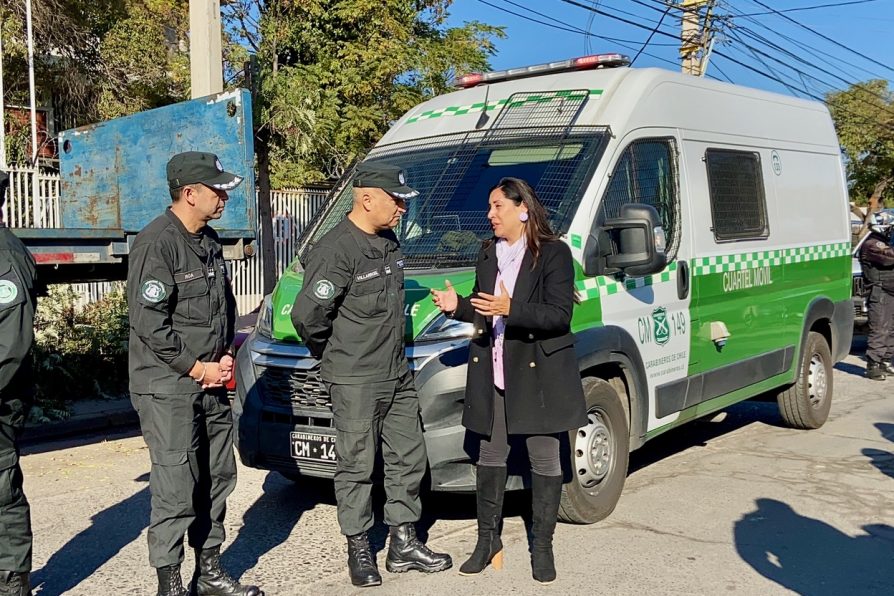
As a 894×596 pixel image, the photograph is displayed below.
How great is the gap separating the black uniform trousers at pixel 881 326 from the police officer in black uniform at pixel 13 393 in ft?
31.3

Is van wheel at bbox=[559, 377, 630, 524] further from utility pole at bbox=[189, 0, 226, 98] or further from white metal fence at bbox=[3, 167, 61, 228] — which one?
white metal fence at bbox=[3, 167, 61, 228]

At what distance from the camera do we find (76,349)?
9438 mm

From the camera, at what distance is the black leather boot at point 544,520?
4.38 meters

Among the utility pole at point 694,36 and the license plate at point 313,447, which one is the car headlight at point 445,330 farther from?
the utility pole at point 694,36

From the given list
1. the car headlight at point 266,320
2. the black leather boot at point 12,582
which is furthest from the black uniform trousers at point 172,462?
the car headlight at point 266,320

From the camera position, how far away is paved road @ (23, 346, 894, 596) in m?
4.45

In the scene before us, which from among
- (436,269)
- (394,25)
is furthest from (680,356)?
(394,25)

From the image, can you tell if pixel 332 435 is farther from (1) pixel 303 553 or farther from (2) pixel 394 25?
(2) pixel 394 25

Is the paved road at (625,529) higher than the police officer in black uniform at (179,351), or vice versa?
the police officer in black uniform at (179,351)

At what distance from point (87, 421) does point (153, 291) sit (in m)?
5.26

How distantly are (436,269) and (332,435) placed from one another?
108cm

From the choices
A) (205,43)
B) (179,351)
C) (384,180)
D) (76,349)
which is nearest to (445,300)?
(384,180)

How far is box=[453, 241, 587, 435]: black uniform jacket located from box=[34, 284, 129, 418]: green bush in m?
5.84

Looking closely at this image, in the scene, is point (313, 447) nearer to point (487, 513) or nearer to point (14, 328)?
point (487, 513)
